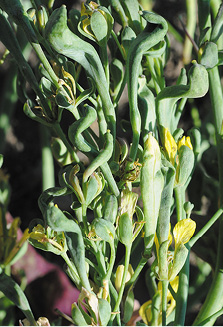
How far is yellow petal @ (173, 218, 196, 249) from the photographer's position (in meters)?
0.23

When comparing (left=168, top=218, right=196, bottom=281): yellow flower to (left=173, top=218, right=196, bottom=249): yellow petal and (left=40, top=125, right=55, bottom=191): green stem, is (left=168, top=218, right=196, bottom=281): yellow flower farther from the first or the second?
(left=40, top=125, right=55, bottom=191): green stem

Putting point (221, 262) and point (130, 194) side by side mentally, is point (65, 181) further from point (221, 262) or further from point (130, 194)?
point (221, 262)

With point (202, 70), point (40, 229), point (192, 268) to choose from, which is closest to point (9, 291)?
point (40, 229)

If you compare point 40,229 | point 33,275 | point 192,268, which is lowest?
point 192,268

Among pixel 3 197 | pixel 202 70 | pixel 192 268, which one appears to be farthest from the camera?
pixel 192 268

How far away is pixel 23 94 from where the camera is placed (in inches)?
11.4

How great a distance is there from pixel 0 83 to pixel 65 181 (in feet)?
1.25

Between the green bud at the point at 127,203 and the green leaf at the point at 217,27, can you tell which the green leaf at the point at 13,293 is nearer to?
the green bud at the point at 127,203

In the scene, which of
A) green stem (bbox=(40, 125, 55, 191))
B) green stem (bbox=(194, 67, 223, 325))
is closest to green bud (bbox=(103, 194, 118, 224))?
green stem (bbox=(194, 67, 223, 325))

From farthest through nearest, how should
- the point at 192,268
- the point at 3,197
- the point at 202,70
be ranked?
the point at 192,268 < the point at 3,197 < the point at 202,70

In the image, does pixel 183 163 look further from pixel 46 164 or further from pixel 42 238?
pixel 46 164

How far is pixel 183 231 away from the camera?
0.78 feet

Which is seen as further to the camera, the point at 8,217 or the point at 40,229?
the point at 8,217

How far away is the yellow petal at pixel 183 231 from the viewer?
23 centimetres
